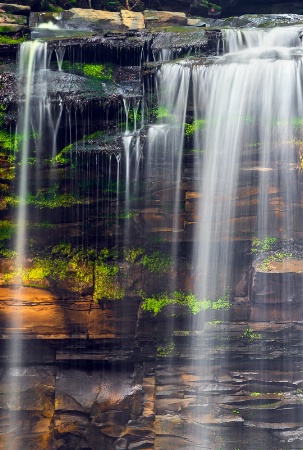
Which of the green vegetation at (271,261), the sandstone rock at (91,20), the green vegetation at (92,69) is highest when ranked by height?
the sandstone rock at (91,20)

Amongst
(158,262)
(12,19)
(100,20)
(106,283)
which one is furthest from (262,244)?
(12,19)

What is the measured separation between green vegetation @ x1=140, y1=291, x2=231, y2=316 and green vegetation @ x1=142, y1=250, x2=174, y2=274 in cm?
49

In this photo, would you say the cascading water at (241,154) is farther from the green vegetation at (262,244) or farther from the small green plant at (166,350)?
the small green plant at (166,350)

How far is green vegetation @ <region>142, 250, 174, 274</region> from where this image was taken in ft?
43.2

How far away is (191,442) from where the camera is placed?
40.2 ft

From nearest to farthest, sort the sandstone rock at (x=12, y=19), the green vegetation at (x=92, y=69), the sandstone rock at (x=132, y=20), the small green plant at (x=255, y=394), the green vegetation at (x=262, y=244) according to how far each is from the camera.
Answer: the small green plant at (x=255, y=394)
the green vegetation at (x=262, y=244)
the green vegetation at (x=92, y=69)
the sandstone rock at (x=12, y=19)
the sandstone rock at (x=132, y=20)

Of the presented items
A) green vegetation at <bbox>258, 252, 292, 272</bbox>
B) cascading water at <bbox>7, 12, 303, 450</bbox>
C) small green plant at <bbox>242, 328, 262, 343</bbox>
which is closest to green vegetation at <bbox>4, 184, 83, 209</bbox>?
cascading water at <bbox>7, 12, 303, 450</bbox>

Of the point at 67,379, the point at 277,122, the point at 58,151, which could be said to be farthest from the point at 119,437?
the point at 277,122

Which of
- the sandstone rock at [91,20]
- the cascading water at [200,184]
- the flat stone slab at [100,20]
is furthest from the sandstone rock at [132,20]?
the cascading water at [200,184]

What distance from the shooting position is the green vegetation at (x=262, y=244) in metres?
12.6

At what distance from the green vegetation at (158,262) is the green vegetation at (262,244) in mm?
1679

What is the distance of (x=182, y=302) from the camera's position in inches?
512

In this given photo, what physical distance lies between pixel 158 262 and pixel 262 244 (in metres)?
2.10

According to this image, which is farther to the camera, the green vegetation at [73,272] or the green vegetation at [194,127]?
the green vegetation at [73,272]
